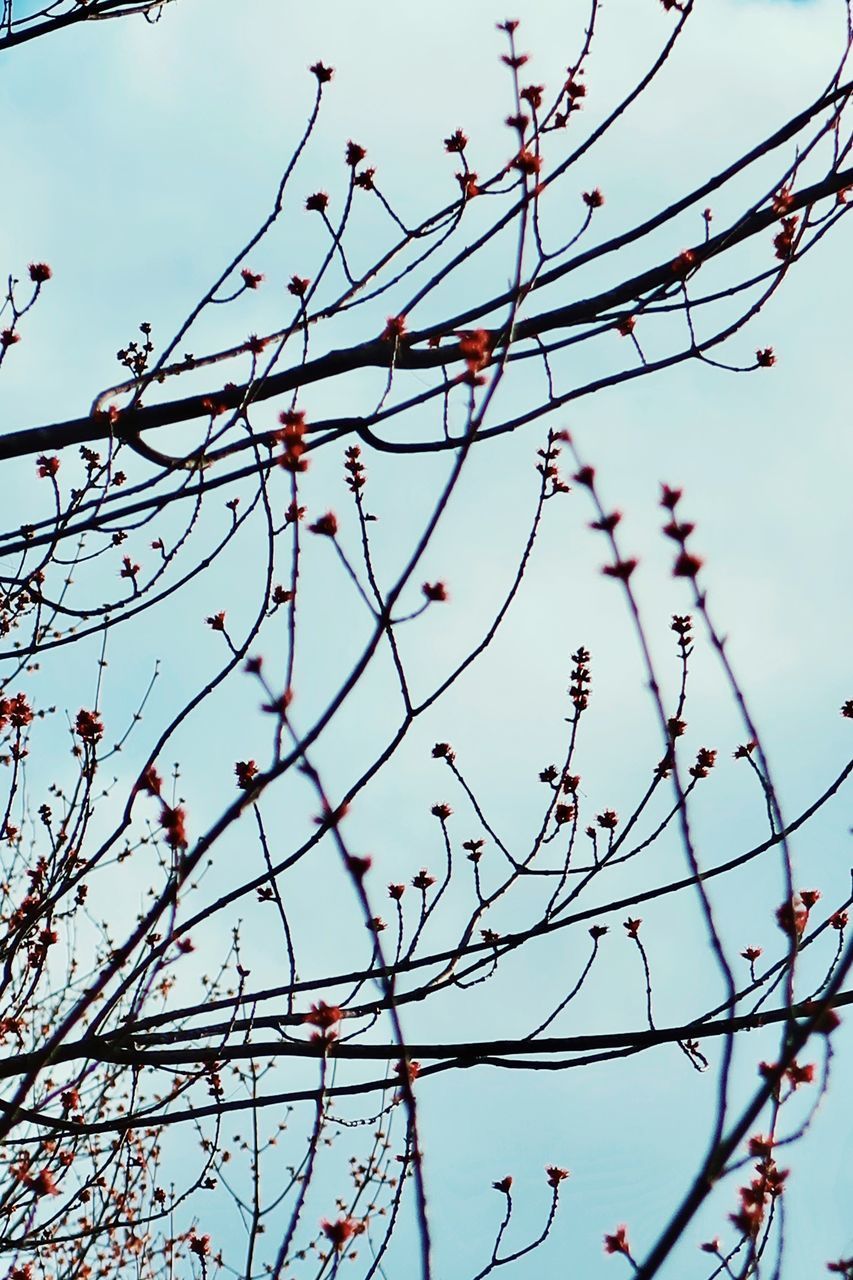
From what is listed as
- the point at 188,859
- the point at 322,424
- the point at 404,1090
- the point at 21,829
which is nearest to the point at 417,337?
the point at 322,424

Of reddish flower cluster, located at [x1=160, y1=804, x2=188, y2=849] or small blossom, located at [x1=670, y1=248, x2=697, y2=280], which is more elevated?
small blossom, located at [x1=670, y1=248, x2=697, y2=280]

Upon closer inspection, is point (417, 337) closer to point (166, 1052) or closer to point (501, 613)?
point (501, 613)

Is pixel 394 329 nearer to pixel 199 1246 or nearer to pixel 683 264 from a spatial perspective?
pixel 683 264

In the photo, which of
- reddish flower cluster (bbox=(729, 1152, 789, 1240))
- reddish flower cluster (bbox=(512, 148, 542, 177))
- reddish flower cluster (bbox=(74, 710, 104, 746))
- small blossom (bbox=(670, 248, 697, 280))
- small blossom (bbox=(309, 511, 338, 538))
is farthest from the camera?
reddish flower cluster (bbox=(74, 710, 104, 746))

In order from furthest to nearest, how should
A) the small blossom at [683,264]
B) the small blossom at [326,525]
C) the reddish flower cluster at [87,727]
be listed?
the reddish flower cluster at [87,727]
the small blossom at [683,264]
the small blossom at [326,525]

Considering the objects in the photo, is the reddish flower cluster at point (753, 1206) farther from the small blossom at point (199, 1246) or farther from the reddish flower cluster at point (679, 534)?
the small blossom at point (199, 1246)

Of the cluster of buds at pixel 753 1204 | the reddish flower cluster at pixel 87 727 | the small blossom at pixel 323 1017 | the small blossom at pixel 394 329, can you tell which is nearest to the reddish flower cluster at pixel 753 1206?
the cluster of buds at pixel 753 1204

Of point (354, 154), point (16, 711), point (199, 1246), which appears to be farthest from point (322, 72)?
point (199, 1246)

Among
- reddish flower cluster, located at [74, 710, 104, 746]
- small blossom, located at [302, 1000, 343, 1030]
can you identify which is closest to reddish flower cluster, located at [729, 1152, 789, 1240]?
small blossom, located at [302, 1000, 343, 1030]

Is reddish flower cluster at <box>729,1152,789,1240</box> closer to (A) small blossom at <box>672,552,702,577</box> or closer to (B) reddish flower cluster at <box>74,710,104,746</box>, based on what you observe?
(A) small blossom at <box>672,552,702,577</box>

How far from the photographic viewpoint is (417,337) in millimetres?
3068

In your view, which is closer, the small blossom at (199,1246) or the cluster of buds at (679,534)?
the cluster of buds at (679,534)

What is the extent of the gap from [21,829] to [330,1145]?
3.18 m

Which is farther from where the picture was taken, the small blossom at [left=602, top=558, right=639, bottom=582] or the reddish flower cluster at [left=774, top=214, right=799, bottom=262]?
the reddish flower cluster at [left=774, top=214, right=799, bottom=262]
